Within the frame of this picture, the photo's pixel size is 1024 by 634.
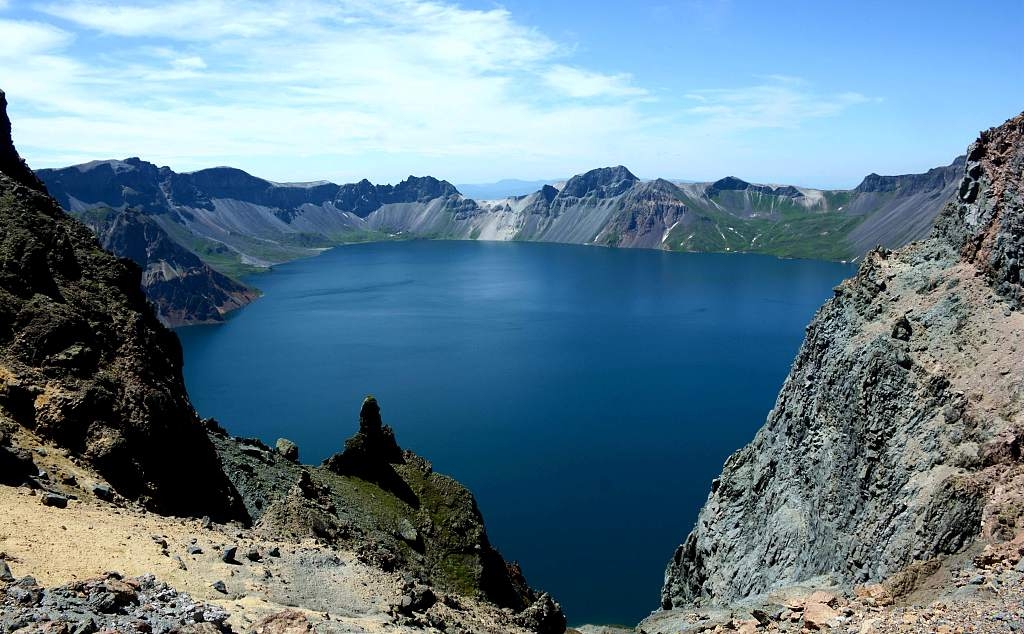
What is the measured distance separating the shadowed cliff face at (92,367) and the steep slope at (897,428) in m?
34.0

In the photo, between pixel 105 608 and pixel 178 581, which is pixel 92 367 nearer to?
pixel 178 581

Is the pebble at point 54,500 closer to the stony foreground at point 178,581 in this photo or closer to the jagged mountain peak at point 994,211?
the stony foreground at point 178,581

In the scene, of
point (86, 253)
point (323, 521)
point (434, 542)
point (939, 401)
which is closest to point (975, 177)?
point (939, 401)

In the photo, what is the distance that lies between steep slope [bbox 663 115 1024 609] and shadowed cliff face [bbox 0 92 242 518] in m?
34.0

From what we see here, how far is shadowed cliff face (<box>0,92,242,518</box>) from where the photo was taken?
29.5 metres

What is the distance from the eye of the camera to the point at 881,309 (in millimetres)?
49500

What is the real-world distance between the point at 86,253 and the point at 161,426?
1214cm

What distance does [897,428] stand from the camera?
133 feet

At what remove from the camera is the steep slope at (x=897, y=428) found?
33375 mm

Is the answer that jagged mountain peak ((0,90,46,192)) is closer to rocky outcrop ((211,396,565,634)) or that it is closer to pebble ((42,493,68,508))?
rocky outcrop ((211,396,565,634))

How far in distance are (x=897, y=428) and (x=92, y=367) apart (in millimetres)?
43064

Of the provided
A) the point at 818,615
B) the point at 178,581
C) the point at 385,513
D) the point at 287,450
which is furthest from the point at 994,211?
the point at 287,450

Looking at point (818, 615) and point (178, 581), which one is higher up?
point (178, 581)

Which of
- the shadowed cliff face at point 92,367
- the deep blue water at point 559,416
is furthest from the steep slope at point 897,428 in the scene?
the shadowed cliff face at point 92,367
